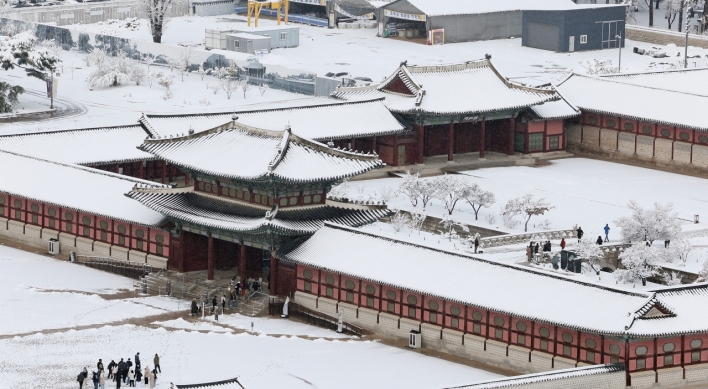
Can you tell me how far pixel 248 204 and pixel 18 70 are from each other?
239 feet

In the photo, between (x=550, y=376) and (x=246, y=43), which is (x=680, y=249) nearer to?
(x=550, y=376)

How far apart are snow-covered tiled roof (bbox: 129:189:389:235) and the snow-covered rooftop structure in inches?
1152

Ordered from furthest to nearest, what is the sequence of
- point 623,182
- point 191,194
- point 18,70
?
point 18,70 < point 623,182 < point 191,194

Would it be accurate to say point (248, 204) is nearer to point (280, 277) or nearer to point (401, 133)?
point (280, 277)

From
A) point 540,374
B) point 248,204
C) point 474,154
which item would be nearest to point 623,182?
point 474,154

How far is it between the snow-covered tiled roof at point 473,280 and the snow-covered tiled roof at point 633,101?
134 feet

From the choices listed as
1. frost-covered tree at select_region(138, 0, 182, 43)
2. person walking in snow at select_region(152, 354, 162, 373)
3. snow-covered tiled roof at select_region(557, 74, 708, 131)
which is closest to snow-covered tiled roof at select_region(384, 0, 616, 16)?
frost-covered tree at select_region(138, 0, 182, 43)

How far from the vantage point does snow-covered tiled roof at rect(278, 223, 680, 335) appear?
73.9 m

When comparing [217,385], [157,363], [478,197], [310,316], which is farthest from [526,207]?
[217,385]

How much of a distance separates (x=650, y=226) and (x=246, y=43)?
7386 cm

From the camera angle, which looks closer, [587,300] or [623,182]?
[587,300]

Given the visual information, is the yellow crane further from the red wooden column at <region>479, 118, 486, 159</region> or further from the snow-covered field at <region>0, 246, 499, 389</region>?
the snow-covered field at <region>0, 246, 499, 389</region>

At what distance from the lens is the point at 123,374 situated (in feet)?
245

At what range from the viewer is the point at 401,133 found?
119 m
